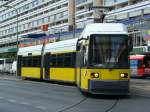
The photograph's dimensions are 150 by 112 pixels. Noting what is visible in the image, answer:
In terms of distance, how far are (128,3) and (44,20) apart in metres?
48.0

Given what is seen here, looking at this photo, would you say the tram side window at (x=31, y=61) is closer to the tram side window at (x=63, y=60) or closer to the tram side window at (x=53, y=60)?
the tram side window at (x=53, y=60)

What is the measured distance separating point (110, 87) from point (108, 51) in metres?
1.50

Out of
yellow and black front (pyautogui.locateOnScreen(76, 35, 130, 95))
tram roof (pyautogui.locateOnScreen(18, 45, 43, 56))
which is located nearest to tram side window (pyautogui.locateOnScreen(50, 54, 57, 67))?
tram roof (pyautogui.locateOnScreen(18, 45, 43, 56))

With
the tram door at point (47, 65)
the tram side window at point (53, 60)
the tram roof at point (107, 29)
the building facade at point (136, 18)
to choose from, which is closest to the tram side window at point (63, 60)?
the tram side window at point (53, 60)

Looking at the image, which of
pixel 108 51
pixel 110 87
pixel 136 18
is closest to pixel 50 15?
pixel 136 18

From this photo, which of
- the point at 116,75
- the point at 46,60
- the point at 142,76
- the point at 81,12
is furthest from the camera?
the point at 81,12

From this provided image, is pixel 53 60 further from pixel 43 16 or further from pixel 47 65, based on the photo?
pixel 43 16

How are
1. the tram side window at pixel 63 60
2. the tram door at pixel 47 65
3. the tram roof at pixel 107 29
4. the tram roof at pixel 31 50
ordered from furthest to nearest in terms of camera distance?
the tram roof at pixel 31 50, the tram door at pixel 47 65, the tram side window at pixel 63 60, the tram roof at pixel 107 29

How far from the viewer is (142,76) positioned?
5391 cm

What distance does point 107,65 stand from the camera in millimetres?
19969

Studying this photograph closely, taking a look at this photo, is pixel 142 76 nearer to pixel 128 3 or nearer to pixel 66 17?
pixel 128 3

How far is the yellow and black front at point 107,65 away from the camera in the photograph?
65.0 ft

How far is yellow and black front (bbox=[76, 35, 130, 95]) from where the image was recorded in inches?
780

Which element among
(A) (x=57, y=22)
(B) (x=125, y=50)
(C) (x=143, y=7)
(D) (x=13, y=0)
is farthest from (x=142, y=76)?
(D) (x=13, y=0)
